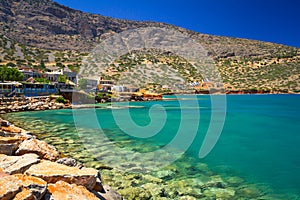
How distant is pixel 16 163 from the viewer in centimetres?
546

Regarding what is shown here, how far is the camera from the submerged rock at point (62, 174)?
494cm

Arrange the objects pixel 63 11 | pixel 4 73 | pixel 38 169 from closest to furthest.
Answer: pixel 38 169, pixel 4 73, pixel 63 11

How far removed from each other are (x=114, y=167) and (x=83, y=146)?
13.0ft

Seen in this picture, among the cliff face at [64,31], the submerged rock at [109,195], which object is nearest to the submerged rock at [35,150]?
the submerged rock at [109,195]

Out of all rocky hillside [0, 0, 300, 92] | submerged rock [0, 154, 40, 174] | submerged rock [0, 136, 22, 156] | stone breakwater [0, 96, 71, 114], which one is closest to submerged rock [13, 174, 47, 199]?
submerged rock [0, 154, 40, 174]

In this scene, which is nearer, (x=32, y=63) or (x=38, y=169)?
(x=38, y=169)

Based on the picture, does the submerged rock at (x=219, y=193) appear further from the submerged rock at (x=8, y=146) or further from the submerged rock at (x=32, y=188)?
the submerged rock at (x=8, y=146)

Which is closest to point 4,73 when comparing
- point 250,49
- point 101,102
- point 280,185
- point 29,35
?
point 101,102

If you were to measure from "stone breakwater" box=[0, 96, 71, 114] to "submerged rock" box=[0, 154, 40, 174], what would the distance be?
26.1m

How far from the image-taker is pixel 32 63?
2685 inches

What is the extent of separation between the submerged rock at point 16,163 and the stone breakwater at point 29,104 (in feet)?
85.5

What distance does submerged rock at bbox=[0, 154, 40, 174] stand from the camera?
5.12 metres

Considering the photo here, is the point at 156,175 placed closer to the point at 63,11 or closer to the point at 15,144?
the point at 15,144

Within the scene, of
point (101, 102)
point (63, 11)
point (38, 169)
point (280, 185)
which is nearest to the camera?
point (38, 169)
